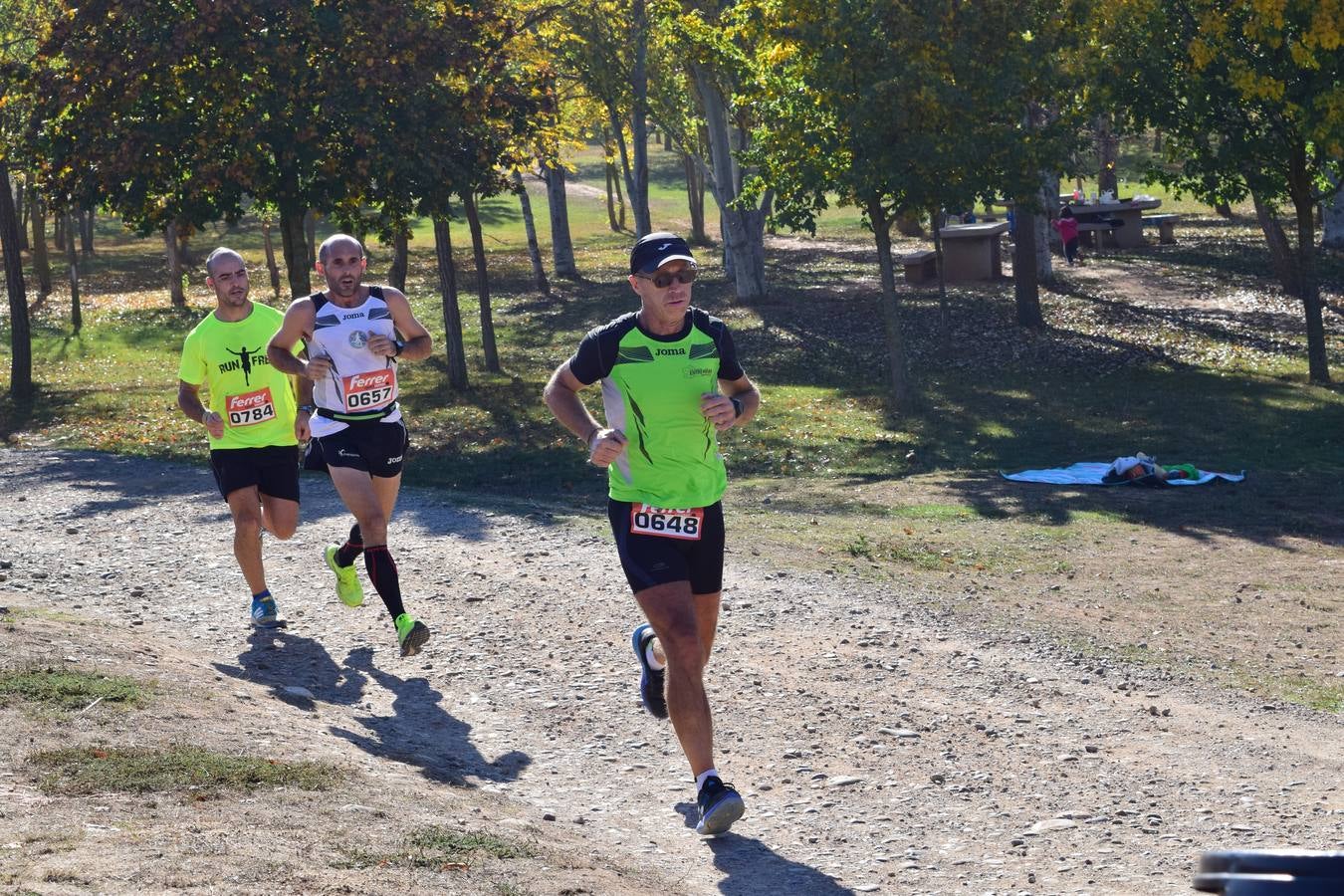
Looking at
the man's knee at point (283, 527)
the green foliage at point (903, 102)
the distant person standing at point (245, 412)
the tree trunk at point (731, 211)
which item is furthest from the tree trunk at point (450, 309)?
the man's knee at point (283, 527)

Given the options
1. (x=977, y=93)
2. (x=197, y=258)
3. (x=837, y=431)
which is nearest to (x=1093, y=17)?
(x=977, y=93)

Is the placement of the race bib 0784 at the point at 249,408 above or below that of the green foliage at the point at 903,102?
below

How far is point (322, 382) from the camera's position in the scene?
7.99 m

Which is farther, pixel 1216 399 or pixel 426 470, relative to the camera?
pixel 1216 399

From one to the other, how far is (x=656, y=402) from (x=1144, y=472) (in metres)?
10.2

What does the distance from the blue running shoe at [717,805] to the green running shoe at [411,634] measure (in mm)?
2370

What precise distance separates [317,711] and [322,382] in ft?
5.46

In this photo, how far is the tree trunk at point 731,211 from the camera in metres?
31.6

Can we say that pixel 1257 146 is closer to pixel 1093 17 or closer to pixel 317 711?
pixel 1093 17

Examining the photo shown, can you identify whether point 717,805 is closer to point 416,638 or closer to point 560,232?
point 416,638

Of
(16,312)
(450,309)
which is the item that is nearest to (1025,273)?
(450,309)

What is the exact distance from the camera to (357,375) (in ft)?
26.2

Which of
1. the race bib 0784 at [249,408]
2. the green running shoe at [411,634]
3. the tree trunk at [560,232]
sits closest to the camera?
the green running shoe at [411,634]

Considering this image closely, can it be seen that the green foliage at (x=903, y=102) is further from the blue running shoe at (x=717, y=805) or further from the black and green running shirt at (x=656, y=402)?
the blue running shoe at (x=717, y=805)
